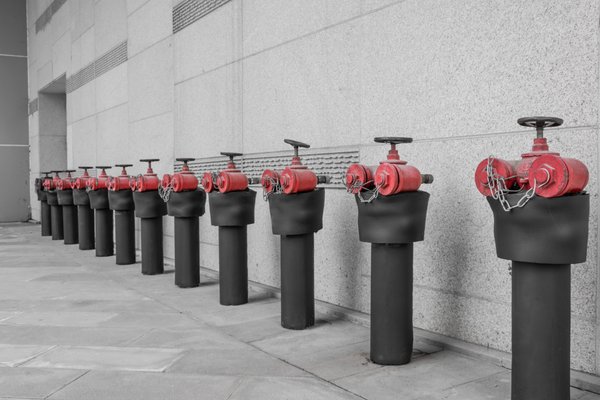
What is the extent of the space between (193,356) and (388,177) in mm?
1384

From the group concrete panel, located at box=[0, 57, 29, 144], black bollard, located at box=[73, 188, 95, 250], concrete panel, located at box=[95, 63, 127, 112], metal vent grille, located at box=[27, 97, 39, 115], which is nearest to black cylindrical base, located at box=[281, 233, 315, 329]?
black bollard, located at box=[73, 188, 95, 250]

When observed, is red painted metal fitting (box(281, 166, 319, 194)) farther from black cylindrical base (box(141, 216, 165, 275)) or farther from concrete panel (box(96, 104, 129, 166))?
concrete panel (box(96, 104, 129, 166))

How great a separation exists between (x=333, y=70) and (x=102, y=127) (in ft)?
19.5

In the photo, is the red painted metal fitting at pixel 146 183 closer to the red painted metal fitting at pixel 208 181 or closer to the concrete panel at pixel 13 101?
the red painted metal fitting at pixel 208 181

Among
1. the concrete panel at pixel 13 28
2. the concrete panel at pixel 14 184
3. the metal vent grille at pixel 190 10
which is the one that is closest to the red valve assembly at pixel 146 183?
the metal vent grille at pixel 190 10

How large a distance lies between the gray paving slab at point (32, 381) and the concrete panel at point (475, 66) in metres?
2.29

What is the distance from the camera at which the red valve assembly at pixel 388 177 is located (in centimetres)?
282

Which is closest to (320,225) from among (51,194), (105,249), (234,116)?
(234,116)

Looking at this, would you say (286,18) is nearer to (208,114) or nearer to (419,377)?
(208,114)

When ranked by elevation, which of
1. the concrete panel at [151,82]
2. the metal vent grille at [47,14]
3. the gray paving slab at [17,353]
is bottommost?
the gray paving slab at [17,353]

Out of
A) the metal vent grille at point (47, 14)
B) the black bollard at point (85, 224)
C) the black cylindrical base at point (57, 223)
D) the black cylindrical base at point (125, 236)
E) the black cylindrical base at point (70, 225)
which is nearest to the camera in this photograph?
the black cylindrical base at point (125, 236)

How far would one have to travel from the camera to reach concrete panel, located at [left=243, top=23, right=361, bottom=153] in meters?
4.05

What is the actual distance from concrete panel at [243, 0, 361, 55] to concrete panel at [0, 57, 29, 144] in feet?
34.7

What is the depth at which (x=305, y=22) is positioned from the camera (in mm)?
4457
